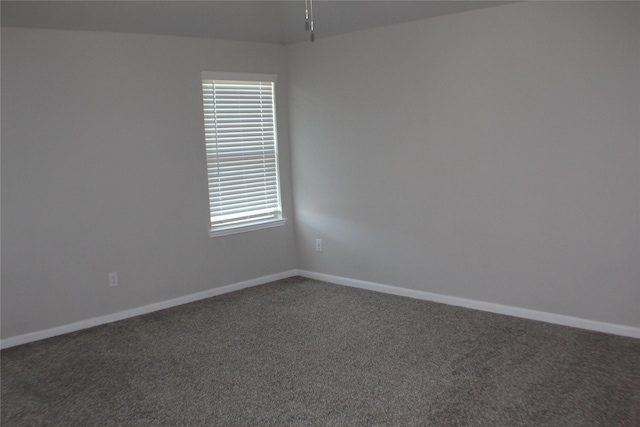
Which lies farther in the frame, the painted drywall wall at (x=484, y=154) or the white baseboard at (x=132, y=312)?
the white baseboard at (x=132, y=312)

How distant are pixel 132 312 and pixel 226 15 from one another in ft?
8.23

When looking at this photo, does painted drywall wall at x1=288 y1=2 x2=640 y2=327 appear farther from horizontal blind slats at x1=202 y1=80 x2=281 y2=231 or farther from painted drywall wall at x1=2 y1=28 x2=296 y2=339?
painted drywall wall at x1=2 y1=28 x2=296 y2=339

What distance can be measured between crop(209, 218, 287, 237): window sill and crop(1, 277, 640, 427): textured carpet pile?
78 centimetres

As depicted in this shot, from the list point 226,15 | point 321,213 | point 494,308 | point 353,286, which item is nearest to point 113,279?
point 321,213

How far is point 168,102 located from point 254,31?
997 mm

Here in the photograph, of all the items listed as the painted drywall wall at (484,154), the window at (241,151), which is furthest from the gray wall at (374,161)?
the window at (241,151)

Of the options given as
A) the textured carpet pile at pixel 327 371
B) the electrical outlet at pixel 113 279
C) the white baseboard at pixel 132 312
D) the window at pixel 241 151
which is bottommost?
the textured carpet pile at pixel 327 371

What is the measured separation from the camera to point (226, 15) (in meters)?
4.58

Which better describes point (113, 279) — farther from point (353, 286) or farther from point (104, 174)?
point (353, 286)

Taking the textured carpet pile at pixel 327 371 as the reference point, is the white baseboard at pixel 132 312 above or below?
above

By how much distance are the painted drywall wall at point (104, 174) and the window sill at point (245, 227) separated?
0.21 feet

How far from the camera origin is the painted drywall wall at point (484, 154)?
3602mm

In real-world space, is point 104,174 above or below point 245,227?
above

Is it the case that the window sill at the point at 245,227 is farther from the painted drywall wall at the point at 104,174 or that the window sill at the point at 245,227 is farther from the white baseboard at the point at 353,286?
the white baseboard at the point at 353,286
